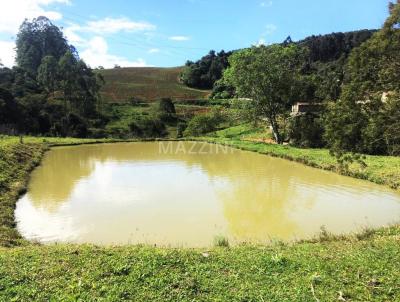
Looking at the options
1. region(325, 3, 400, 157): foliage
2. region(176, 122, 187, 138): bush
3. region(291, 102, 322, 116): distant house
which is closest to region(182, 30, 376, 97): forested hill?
region(176, 122, 187, 138): bush

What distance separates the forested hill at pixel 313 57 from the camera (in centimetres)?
7288

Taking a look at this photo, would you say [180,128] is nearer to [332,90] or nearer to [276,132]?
[276,132]

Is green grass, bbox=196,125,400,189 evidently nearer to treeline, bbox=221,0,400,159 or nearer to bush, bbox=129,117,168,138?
treeline, bbox=221,0,400,159

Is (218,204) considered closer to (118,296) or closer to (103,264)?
(103,264)

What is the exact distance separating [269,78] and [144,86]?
3945 cm

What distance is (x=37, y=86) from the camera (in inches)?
1900

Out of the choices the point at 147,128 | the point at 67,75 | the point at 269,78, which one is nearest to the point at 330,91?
the point at 269,78

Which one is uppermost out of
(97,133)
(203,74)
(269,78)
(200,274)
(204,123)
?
(203,74)

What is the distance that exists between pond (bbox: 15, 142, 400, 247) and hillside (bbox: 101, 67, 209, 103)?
3893 centimetres

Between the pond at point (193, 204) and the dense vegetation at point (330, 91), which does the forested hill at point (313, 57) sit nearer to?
the dense vegetation at point (330, 91)

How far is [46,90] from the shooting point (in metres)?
47.7

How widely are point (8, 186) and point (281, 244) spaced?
9.92 m

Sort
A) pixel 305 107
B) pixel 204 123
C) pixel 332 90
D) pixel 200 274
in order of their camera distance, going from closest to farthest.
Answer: pixel 200 274, pixel 305 107, pixel 332 90, pixel 204 123

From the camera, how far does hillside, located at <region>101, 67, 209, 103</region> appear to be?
58281 millimetres
